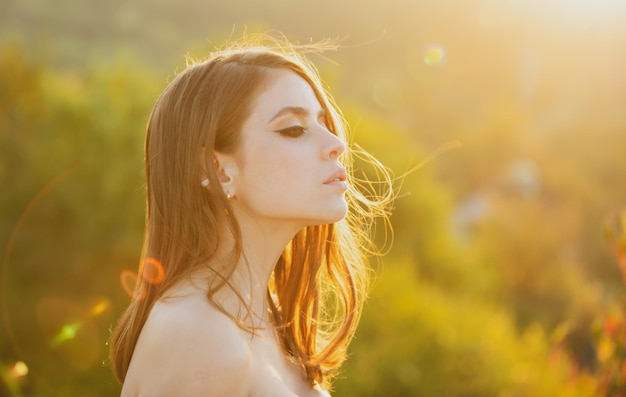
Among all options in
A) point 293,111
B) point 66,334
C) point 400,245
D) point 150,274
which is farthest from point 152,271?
point 400,245

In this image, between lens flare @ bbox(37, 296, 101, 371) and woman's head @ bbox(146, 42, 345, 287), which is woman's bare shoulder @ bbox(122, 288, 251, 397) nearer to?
woman's head @ bbox(146, 42, 345, 287)

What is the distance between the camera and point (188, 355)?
190 centimetres

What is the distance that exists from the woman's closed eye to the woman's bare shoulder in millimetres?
637

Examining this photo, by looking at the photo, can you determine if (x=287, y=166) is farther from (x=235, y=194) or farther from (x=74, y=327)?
(x=74, y=327)

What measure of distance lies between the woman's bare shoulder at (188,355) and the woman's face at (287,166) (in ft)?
1.44

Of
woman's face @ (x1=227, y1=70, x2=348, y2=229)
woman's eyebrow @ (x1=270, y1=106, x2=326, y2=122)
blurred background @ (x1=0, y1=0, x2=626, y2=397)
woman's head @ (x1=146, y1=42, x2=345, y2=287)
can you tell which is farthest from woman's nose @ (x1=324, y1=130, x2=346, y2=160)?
blurred background @ (x1=0, y1=0, x2=626, y2=397)

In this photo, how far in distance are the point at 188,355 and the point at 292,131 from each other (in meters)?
0.83

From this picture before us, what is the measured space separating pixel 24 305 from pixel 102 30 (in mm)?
42774

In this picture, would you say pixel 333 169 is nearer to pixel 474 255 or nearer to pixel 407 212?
pixel 407 212

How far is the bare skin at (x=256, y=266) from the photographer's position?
1.92m

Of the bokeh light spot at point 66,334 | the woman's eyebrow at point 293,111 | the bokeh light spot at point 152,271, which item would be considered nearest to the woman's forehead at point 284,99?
the woman's eyebrow at point 293,111

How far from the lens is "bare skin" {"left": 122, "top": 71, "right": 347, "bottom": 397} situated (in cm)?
192

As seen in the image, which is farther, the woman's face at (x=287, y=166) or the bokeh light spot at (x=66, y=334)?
the bokeh light spot at (x=66, y=334)

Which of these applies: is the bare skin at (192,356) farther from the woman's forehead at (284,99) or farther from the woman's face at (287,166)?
the woman's forehead at (284,99)
